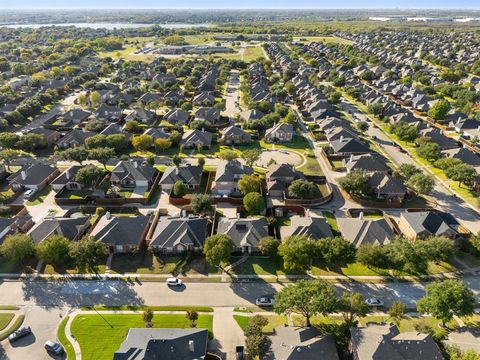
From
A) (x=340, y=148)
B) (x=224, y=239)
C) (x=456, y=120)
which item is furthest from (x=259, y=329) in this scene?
(x=456, y=120)

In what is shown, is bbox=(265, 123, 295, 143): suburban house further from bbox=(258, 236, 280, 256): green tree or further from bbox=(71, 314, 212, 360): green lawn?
bbox=(71, 314, 212, 360): green lawn

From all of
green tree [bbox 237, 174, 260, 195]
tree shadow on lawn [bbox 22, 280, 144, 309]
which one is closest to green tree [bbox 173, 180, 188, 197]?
green tree [bbox 237, 174, 260, 195]

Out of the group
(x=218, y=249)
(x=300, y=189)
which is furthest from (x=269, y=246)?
(x=300, y=189)

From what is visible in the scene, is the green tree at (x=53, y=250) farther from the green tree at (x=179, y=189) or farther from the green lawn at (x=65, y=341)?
the green tree at (x=179, y=189)

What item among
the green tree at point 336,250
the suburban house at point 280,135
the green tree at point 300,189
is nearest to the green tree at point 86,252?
the green tree at point 336,250

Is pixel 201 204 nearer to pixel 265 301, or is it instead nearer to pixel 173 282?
pixel 173 282

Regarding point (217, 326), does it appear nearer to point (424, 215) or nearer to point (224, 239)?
point (224, 239)
